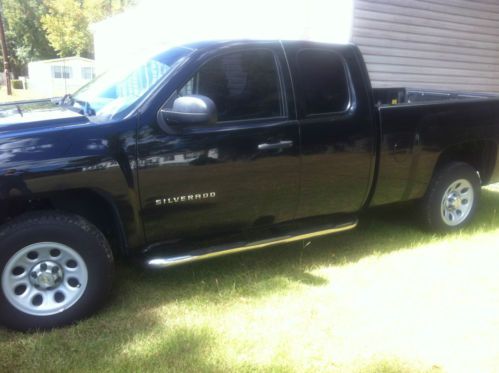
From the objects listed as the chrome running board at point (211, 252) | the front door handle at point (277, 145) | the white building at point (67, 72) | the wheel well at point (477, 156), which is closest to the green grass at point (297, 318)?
the chrome running board at point (211, 252)

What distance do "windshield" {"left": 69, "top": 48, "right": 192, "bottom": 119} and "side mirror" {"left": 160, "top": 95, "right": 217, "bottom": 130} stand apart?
0.80ft

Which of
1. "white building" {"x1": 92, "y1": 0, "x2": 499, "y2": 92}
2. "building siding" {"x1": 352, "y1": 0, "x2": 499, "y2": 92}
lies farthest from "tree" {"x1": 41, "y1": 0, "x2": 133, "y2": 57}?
"building siding" {"x1": 352, "y1": 0, "x2": 499, "y2": 92}

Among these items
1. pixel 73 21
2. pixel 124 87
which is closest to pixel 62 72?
pixel 73 21

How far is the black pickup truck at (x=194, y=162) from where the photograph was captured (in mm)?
2932

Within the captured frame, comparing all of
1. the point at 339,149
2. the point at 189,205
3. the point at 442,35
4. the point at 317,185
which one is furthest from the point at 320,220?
the point at 442,35

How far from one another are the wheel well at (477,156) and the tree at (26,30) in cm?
5864

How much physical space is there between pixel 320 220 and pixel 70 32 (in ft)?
150

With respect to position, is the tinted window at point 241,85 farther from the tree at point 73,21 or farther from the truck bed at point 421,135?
the tree at point 73,21

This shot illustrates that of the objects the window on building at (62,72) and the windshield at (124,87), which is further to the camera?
the window on building at (62,72)

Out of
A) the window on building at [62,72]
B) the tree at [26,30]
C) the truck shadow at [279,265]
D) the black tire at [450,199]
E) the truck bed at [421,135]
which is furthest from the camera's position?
the tree at [26,30]

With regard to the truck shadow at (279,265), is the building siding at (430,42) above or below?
above

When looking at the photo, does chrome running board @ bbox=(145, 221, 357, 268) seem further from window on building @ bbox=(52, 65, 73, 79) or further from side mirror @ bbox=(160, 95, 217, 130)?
window on building @ bbox=(52, 65, 73, 79)

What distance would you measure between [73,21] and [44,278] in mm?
46439

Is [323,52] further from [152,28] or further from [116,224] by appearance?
[152,28]
